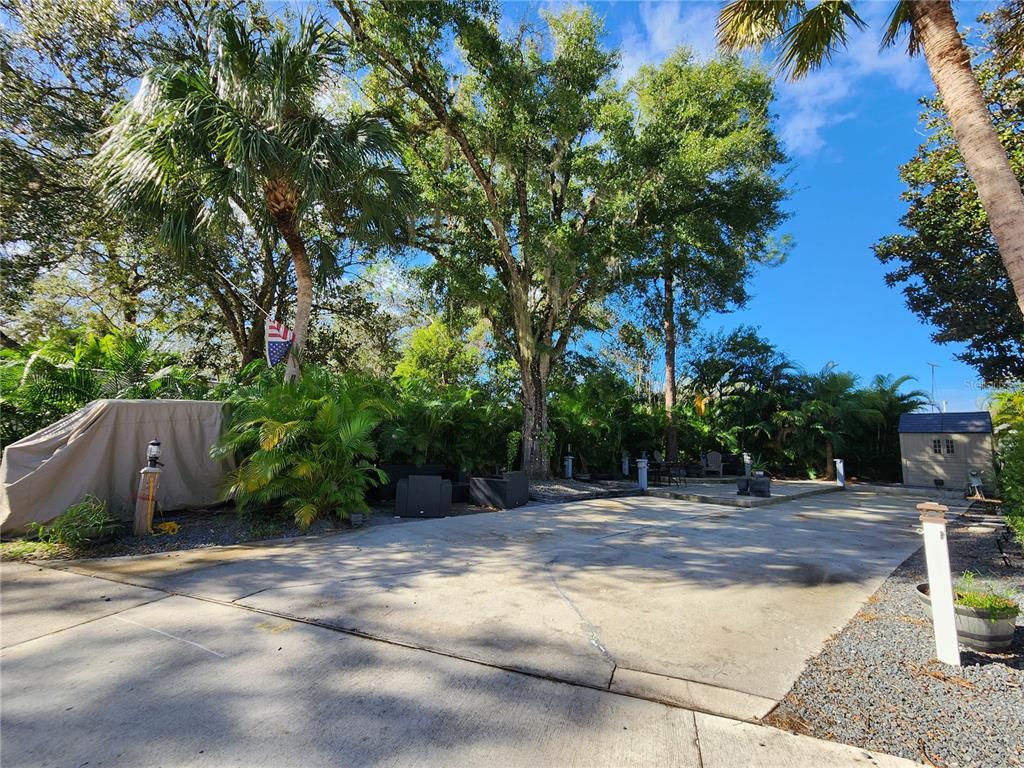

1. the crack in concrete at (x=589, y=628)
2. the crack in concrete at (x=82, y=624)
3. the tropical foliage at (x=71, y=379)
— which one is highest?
the tropical foliage at (x=71, y=379)

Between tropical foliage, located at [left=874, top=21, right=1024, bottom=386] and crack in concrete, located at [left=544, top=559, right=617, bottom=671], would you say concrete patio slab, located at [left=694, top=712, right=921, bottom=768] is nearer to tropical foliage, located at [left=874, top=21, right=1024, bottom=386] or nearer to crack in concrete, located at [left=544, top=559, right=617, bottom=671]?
crack in concrete, located at [left=544, top=559, right=617, bottom=671]

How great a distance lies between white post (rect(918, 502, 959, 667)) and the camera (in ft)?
9.36

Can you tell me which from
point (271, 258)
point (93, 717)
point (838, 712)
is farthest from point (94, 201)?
point (838, 712)

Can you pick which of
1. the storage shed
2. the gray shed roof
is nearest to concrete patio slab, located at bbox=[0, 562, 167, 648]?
the storage shed

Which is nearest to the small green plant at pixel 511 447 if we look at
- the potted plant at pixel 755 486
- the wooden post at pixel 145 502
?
the potted plant at pixel 755 486

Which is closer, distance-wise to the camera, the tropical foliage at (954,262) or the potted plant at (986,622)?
the potted plant at (986,622)

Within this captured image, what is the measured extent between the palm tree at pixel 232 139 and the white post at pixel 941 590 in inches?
304

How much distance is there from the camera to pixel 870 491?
600 inches

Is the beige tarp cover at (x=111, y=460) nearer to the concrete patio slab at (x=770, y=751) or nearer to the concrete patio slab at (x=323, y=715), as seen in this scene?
the concrete patio slab at (x=323, y=715)

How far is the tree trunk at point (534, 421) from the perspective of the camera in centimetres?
1285

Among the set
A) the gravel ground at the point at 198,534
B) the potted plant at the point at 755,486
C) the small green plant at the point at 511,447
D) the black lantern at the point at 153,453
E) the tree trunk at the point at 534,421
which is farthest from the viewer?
the tree trunk at the point at 534,421

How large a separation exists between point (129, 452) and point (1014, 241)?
9.67 m

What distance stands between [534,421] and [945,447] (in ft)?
43.5

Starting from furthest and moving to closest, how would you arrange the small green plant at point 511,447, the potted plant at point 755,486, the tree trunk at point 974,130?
the small green plant at point 511,447 < the potted plant at point 755,486 < the tree trunk at point 974,130
